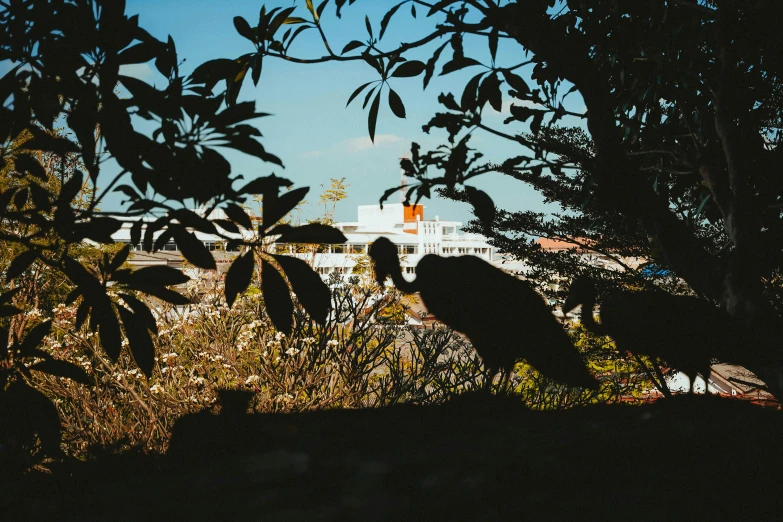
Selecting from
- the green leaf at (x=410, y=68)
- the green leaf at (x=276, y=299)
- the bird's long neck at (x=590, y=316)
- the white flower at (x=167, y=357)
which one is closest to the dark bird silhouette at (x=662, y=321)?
the bird's long neck at (x=590, y=316)

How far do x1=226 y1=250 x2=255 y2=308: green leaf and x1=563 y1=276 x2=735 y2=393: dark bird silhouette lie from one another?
2.49 feet

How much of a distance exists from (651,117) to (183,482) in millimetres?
2344

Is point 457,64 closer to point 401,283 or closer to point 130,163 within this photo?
point 401,283

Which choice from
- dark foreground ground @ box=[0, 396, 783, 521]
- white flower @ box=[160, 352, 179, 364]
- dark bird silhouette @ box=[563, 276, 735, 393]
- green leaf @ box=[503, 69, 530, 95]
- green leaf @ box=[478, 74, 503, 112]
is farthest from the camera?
white flower @ box=[160, 352, 179, 364]

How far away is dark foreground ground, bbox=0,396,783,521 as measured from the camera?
775mm

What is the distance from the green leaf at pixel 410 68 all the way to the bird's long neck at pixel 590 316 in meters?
0.82

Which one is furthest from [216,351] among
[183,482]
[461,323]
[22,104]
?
[183,482]

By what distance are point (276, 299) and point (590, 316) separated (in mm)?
839

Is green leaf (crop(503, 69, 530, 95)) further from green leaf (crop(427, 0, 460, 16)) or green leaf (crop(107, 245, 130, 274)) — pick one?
green leaf (crop(107, 245, 130, 274))

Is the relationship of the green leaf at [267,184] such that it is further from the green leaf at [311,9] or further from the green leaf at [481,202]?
the green leaf at [311,9]

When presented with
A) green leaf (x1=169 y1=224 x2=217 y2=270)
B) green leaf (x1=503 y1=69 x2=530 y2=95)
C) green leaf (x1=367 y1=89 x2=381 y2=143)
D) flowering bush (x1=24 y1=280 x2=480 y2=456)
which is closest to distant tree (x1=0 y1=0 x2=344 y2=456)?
green leaf (x1=169 y1=224 x2=217 y2=270)

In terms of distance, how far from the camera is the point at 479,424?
1215mm

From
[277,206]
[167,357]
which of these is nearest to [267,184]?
[277,206]

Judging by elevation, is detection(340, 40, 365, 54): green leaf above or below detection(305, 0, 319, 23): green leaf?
below
